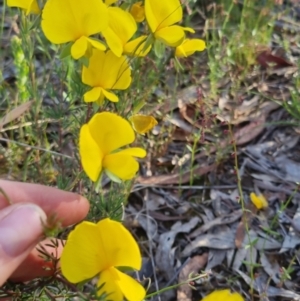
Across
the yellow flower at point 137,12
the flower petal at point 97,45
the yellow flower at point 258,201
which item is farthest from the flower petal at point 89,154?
the yellow flower at point 258,201

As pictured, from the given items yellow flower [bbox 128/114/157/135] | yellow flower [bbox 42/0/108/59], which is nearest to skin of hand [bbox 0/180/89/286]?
yellow flower [bbox 128/114/157/135]

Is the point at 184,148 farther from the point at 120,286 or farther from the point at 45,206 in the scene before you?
the point at 120,286

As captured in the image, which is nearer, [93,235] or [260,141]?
[93,235]

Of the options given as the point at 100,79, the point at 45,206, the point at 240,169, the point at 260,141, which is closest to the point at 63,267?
the point at 45,206

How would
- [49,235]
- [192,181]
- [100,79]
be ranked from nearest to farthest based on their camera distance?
1. [49,235]
2. [100,79]
3. [192,181]

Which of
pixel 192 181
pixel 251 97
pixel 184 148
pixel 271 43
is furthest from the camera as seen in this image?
pixel 271 43

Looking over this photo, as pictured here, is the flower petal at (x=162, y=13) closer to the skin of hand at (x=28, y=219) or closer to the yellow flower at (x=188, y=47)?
the yellow flower at (x=188, y=47)

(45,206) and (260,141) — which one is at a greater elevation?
(45,206)

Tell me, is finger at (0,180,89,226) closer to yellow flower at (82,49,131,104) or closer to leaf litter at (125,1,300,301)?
yellow flower at (82,49,131,104)

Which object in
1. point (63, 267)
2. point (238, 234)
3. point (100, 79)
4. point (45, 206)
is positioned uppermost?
point (100, 79)
